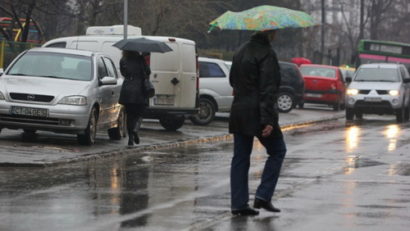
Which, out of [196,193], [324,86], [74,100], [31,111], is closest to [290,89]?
[324,86]

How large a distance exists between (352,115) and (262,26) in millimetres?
21952

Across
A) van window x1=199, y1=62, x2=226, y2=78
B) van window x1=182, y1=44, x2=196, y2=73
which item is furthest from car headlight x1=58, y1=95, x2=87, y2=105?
van window x1=199, y1=62, x2=226, y2=78

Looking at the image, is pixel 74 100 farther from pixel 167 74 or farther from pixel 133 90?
pixel 167 74

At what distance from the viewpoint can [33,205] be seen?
10055 mm

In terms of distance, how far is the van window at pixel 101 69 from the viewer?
18416mm

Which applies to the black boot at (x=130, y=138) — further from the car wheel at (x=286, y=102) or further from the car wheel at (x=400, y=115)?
the car wheel at (x=286, y=102)

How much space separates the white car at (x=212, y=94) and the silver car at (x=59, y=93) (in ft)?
23.7

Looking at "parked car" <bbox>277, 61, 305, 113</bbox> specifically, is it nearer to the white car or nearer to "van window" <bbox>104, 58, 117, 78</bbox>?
the white car

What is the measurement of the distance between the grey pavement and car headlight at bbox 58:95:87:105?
71cm

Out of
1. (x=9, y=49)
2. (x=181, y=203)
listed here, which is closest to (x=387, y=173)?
(x=181, y=203)

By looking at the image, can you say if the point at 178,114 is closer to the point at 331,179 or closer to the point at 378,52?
the point at 331,179

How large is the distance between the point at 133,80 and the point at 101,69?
1.06 meters

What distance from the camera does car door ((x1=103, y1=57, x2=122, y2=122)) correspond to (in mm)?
18766

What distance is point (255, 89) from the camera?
31.4ft
